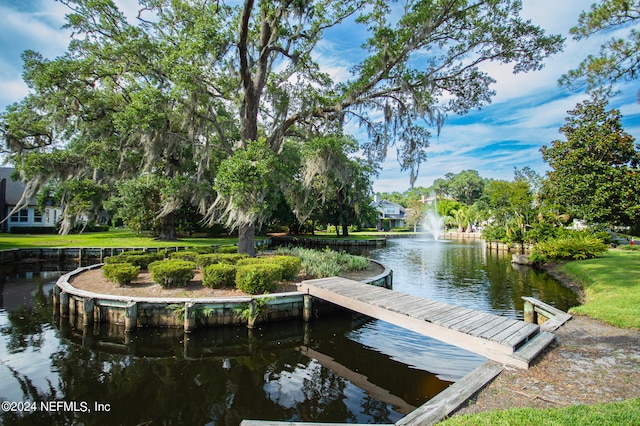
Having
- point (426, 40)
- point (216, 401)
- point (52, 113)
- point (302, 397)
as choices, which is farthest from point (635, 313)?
point (52, 113)

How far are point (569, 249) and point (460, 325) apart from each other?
17.1 meters

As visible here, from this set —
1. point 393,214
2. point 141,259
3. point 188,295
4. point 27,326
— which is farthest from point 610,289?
point 393,214

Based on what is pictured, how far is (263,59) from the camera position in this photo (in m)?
12.6

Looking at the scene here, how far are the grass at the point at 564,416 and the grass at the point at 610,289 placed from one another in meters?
4.16

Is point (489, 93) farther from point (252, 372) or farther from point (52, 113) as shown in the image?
point (52, 113)

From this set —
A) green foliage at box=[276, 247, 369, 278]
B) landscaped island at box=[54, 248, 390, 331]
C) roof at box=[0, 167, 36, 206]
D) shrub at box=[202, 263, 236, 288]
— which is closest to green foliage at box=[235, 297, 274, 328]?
landscaped island at box=[54, 248, 390, 331]

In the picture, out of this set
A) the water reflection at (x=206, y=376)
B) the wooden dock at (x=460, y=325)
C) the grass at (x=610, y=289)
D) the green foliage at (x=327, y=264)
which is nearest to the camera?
the water reflection at (x=206, y=376)

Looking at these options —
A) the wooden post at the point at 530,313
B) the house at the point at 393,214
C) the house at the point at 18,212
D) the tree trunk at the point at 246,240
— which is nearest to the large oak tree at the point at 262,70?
the tree trunk at the point at 246,240

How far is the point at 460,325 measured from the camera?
5.49m

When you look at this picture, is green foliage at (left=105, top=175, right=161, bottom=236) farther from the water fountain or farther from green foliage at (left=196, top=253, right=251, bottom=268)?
the water fountain

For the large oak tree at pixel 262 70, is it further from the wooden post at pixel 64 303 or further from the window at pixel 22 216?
the window at pixel 22 216

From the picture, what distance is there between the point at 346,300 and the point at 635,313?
6.14 meters

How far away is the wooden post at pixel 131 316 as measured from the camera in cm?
767

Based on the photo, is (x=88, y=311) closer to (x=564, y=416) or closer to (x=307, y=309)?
(x=307, y=309)
